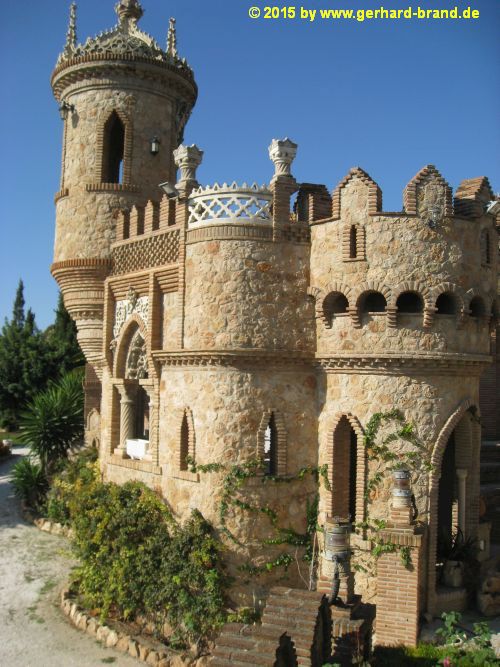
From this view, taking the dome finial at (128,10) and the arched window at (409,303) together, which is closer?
the arched window at (409,303)

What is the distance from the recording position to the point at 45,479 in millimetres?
20484

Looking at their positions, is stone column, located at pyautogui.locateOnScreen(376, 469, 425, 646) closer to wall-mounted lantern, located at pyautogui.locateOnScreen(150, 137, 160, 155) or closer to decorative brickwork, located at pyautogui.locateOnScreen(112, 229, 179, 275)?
decorative brickwork, located at pyautogui.locateOnScreen(112, 229, 179, 275)

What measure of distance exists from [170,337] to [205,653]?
6183 mm

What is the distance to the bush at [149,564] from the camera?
484 inches

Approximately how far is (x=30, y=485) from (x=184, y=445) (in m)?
8.33

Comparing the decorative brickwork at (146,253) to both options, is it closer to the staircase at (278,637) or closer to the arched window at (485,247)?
the arched window at (485,247)

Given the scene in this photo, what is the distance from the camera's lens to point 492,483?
17.7 m

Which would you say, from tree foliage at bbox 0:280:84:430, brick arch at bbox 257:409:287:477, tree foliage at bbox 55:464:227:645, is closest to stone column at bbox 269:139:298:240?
brick arch at bbox 257:409:287:477

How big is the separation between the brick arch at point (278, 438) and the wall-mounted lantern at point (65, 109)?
9908mm

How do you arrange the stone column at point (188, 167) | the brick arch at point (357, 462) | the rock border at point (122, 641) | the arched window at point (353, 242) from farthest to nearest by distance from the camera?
the stone column at point (188, 167) < the arched window at point (353, 242) < the brick arch at point (357, 462) < the rock border at point (122, 641)

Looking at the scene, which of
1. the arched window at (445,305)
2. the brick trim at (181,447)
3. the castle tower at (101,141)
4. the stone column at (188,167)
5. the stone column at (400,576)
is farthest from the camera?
the castle tower at (101,141)

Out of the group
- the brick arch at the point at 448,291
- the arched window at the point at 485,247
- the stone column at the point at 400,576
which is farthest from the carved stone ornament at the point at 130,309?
the arched window at the point at 485,247

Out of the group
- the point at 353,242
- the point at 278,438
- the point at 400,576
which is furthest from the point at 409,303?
the point at 400,576

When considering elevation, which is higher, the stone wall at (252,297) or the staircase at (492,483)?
the stone wall at (252,297)
